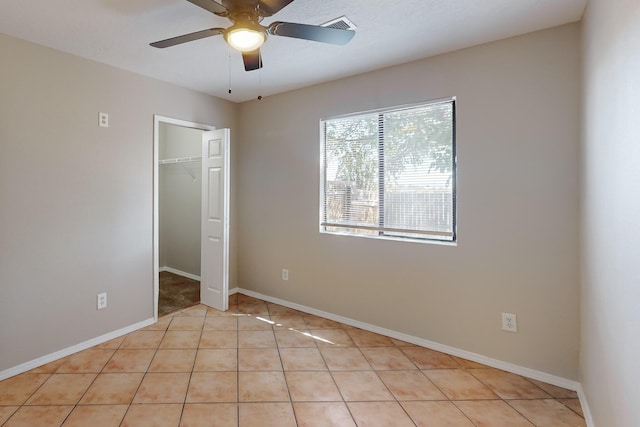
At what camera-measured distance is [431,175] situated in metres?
2.60

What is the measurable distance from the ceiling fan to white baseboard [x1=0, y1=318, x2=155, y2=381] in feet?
8.20

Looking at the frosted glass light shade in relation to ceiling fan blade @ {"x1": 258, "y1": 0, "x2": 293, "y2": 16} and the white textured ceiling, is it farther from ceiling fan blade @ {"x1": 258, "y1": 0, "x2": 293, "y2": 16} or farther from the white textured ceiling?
the white textured ceiling

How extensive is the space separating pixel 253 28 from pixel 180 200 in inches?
152

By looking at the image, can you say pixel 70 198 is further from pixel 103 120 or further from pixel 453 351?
pixel 453 351

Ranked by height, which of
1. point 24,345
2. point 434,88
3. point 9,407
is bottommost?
point 9,407

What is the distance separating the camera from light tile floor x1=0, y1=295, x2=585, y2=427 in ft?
5.84

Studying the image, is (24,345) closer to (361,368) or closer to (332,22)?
(361,368)

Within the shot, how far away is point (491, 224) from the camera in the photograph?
2.31 m

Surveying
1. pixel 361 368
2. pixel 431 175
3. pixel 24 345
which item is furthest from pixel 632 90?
pixel 24 345

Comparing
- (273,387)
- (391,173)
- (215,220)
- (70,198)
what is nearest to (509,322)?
(391,173)

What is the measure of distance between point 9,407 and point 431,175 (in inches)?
131

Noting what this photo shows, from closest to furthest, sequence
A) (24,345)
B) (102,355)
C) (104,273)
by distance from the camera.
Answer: (24,345), (102,355), (104,273)

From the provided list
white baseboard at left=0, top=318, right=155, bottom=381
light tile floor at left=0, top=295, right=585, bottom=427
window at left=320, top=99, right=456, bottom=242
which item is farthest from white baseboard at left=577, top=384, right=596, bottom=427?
white baseboard at left=0, top=318, right=155, bottom=381

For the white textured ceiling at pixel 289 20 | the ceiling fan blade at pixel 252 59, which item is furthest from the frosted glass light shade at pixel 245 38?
the white textured ceiling at pixel 289 20
